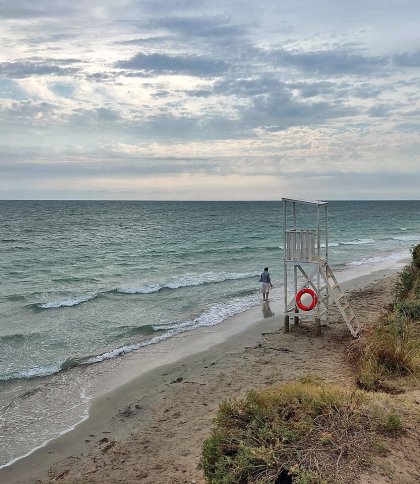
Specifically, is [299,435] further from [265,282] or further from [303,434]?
[265,282]

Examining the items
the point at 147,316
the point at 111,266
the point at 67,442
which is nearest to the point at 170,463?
the point at 67,442

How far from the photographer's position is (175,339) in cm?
1511

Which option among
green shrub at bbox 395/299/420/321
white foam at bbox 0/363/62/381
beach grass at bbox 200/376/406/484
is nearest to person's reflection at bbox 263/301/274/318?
green shrub at bbox 395/299/420/321

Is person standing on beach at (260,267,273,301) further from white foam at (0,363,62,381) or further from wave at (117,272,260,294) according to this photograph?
white foam at (0,363,62,381)

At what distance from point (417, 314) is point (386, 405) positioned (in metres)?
5.83

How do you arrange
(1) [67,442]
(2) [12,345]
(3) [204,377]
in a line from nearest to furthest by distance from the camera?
(1) [67,442]
(3) [204,377]
(2) [12,345]

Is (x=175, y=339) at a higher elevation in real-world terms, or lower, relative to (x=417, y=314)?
lower

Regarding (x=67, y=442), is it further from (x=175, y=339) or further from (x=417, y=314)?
(x=417, y=314)

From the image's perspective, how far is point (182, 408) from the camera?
9.69 metres

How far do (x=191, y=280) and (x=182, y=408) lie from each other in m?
15.7

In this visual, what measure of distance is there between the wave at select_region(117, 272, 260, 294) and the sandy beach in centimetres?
770

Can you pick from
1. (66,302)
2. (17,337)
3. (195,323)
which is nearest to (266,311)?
(195,323)

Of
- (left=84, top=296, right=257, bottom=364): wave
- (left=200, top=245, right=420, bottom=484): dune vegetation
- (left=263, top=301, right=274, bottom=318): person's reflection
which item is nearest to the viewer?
(left=200, top=245, right=420, bottom=484): dune vegetation

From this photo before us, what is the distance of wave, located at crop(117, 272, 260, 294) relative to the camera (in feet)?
74.4
